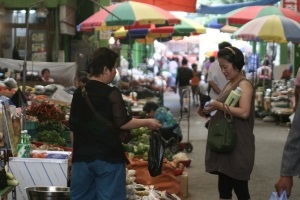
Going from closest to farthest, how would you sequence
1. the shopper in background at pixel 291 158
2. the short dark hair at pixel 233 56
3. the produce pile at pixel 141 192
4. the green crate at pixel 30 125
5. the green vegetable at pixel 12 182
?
the shopper in background at pixel 291 158, the green vegetable at pixel 12 182, the short dark hair at pixel 233 56, the produce pile at pixel 141 192, the green crate at pixel 30 125

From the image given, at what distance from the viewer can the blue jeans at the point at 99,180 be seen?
6523 mm

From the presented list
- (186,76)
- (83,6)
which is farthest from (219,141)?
(186,76)

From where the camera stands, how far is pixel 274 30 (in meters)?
20.4

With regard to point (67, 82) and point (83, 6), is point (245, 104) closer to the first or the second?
point (67, 82)

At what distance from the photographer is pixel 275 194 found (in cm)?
499

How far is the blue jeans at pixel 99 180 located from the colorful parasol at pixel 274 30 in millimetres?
14095

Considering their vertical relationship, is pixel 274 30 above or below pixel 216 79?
above

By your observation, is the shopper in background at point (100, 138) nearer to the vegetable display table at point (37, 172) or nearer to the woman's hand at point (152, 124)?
the woman's hand at point (152, 124)

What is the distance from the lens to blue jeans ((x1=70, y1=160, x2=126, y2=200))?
6.52m

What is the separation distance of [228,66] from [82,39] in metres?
17.6

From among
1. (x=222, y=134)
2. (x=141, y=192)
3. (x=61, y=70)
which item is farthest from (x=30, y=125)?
(x=61, y=70)

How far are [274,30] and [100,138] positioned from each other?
14.5 meters

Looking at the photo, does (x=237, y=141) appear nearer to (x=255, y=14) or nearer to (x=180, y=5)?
(x=180, y=5)

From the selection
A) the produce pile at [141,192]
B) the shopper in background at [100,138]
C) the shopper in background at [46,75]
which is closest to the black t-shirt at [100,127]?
the shopper in background at [100,138]
